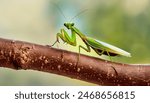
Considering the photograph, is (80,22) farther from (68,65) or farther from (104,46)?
(68,65)

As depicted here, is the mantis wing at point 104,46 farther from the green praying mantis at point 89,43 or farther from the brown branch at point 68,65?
the brown branch at point 68,65

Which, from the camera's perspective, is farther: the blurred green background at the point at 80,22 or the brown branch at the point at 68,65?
the blurred green background at the point at 80,22

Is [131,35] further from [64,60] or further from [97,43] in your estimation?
[64,60]

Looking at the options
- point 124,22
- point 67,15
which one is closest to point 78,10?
point 67,15

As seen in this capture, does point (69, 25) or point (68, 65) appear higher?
point (69, 25)

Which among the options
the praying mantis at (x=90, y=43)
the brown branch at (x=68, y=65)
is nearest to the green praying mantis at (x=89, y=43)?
the praying mantis at (x=90, y=43)

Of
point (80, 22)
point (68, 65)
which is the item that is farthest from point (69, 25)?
point (68, 65)
